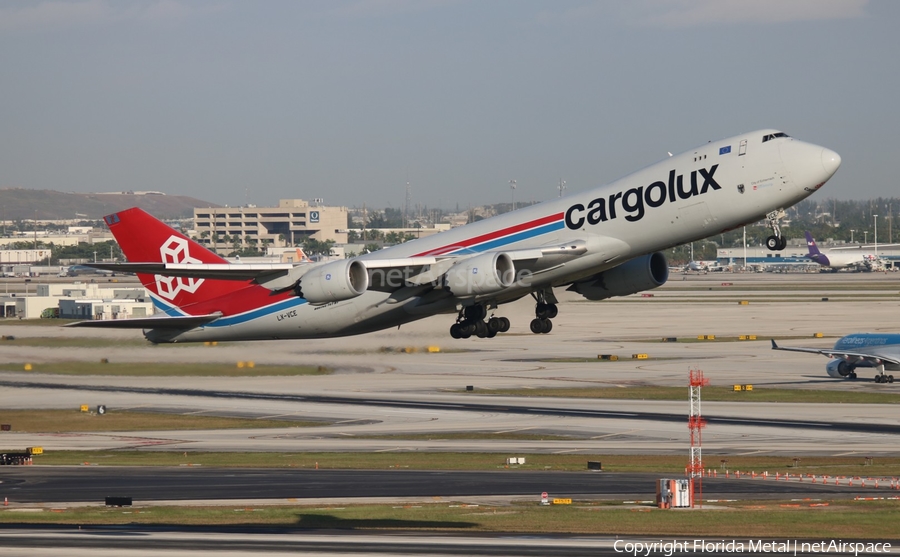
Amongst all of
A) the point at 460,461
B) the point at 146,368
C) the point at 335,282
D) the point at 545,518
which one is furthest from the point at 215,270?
the point at 146,368

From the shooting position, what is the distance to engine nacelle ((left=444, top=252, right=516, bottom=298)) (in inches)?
1750

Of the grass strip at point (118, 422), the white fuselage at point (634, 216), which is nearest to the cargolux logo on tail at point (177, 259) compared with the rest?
the white fuselage at point (634, 216)

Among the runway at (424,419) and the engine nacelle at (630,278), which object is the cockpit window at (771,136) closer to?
the engine nacelle at (630,278)

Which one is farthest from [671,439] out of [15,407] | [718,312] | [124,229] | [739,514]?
[718,312]

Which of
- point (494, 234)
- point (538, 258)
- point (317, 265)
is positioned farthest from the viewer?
point (494, 234)

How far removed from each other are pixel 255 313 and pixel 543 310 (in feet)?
45.1

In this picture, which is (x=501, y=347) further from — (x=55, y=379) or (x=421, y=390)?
(x=55, y=379)

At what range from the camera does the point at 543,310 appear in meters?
→ 51.2

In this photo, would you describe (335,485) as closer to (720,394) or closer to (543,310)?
(543,310)

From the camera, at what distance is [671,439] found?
70.9 meters

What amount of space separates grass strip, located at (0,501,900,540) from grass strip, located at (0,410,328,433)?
30.0 m

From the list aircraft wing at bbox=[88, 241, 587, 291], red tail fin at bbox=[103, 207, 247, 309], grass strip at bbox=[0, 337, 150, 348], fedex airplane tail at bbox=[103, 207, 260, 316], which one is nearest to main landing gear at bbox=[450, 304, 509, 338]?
aircraft wing at bbox=[88, 241, 587, 291]

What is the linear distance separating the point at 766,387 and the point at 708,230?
5282 centimetres

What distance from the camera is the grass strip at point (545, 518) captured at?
1713 inches
